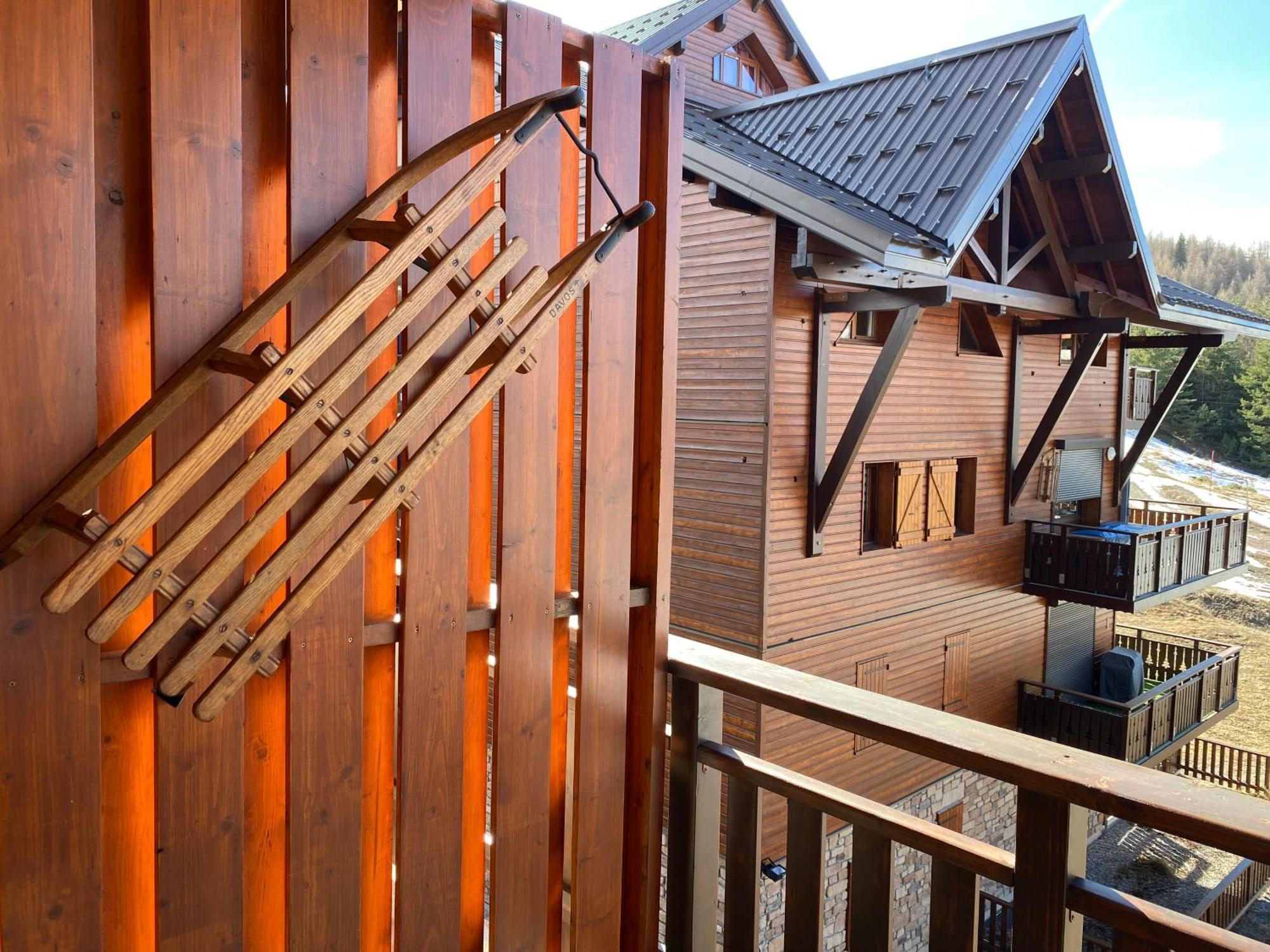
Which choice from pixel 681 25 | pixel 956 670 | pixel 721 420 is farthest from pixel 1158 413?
pixel 681 25

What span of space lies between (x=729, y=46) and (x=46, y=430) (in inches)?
451

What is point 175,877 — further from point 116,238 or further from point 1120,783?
point 1120,783

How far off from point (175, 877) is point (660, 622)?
46.6 inches

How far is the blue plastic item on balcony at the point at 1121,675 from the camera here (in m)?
13.1

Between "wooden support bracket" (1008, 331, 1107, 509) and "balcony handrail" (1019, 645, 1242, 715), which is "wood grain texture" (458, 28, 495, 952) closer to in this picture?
"wooden support bracket" (1008, 331, 1107, 509)

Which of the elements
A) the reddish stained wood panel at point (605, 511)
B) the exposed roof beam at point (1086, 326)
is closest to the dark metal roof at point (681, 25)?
the exposed roof beam at point (1086, 326)

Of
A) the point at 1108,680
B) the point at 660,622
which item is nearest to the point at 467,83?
the point at 660,622

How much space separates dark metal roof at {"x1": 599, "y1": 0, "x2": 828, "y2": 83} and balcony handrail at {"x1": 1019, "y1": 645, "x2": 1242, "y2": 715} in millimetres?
8457

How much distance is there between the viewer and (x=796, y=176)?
7883mm

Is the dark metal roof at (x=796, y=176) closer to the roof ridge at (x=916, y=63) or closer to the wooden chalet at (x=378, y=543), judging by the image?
the roof ridge at (x=916, y=63)

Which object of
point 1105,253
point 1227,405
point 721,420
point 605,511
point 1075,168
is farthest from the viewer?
point 1227,405

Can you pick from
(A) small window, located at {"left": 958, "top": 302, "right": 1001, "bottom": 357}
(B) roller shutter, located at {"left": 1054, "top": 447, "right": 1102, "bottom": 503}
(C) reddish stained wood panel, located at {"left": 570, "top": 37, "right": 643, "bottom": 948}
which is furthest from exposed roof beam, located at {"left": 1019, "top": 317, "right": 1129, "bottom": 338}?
(C) reddish stained wood panel, located at {"left": 570, "top": 37, "right": 643, "bottom": 948}

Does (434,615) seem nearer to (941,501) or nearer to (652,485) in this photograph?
(652,485)

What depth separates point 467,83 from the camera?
1.93m
